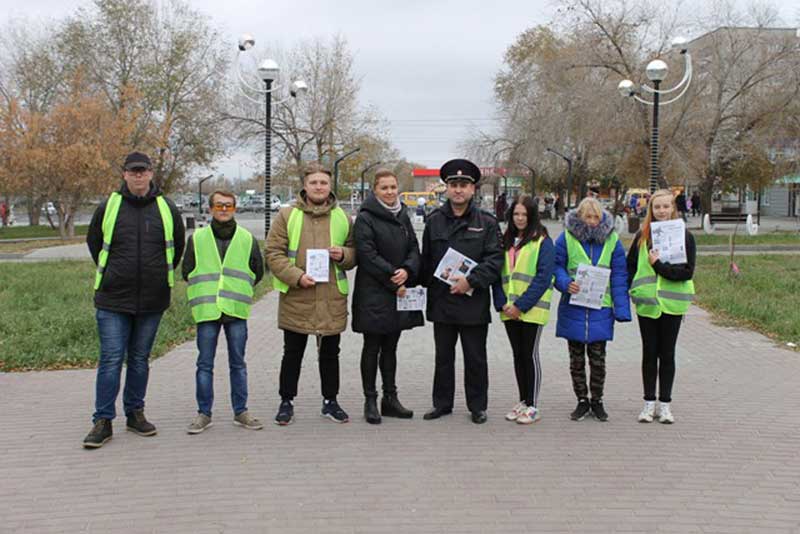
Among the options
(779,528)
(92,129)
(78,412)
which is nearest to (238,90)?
(92,129)

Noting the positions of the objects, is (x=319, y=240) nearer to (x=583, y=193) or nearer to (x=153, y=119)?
(x=153, y=119)

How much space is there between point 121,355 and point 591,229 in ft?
11.7

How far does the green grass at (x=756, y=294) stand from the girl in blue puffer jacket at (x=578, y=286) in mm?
4614

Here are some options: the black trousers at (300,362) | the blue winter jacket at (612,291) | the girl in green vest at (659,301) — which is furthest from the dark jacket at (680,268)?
the black trousers at (300,362)

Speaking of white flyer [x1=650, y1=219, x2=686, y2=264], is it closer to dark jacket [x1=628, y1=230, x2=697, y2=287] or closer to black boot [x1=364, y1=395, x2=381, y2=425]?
dark jacket [x1=628, y1=230, x2=697, y2=287]

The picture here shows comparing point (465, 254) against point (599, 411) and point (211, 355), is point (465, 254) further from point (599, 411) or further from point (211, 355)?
point (211, 355)

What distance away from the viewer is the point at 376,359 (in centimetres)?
578

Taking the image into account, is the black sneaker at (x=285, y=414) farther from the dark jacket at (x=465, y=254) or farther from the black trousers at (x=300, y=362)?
the dark jacket at (x=465, y=254)

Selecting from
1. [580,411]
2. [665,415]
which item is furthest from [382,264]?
→ [665,415]

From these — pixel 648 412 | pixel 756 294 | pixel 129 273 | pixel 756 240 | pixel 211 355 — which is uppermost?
pixel 129 273

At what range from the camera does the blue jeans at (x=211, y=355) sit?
211 inches

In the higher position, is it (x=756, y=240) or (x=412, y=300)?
(x=412, y=300)

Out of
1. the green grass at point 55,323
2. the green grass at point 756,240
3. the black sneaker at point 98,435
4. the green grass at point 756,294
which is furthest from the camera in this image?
the green grass at point 756,240

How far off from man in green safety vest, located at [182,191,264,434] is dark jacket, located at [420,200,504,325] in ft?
4.54
